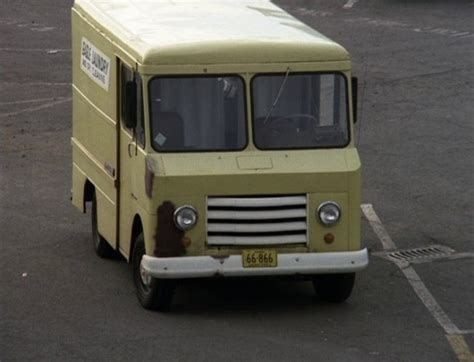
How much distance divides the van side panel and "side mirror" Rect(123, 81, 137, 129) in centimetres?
72

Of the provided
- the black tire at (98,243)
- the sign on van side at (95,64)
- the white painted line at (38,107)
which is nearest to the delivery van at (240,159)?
the sign on van side at (95,64)

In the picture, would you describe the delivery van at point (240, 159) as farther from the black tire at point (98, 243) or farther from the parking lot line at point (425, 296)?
the black tire at point (98, 243)

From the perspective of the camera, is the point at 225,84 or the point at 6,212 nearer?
the point at 225,84

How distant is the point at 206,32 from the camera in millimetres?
14461

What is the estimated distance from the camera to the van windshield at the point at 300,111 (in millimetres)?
14070

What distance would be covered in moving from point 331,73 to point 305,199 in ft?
3.95

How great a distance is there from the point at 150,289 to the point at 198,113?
1.67 metres

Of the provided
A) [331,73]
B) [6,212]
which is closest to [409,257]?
[331,73]

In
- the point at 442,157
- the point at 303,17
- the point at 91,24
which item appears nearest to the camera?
the point at 91,24

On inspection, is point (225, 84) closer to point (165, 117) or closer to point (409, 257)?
point (165, 117)

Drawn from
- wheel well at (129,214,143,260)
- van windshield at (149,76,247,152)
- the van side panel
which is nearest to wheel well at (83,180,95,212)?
the van side panel

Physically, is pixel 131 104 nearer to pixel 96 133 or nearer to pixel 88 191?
pixel 96 133

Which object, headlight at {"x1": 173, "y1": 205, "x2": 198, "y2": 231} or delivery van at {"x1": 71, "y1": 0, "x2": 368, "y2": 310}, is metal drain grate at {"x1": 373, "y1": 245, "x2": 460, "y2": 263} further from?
headlight at {"x1": 173, "y1": 205, "x2": 198, "y2": 231}

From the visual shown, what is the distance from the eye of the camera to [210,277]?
13.8 m
